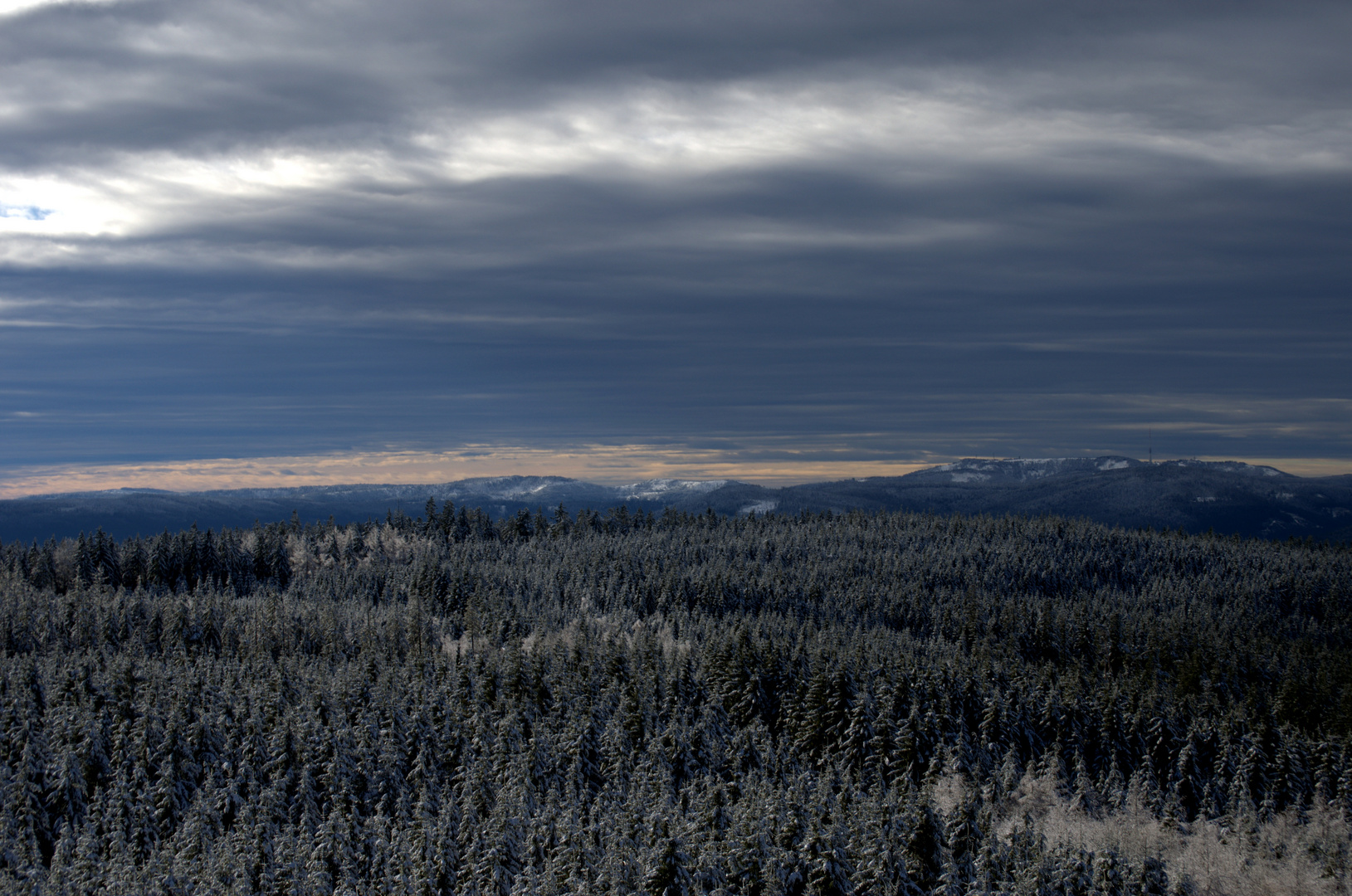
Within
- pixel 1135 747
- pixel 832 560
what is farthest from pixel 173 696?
pixel 832 560

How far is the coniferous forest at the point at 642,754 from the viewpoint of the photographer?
157 ft

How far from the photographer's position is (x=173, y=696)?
81188mm

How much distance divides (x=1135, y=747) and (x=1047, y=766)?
1011 centimetres

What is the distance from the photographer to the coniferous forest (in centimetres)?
4775

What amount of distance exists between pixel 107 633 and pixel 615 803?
90.2m

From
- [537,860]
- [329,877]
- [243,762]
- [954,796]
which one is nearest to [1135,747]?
[954,796]

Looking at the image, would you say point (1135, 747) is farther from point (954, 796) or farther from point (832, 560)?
point (832, 560)

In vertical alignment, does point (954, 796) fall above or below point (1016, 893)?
below

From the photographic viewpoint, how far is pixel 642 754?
7469 centimetres

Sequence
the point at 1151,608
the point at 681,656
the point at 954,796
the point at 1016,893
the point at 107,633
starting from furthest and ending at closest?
the point at 1151,608 → the point at 107,633 → the point at 681,656 → the point at 954,796 → the point at 1016,893

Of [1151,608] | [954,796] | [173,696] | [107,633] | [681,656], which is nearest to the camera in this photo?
[954,796]

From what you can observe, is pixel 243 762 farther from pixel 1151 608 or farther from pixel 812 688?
pixel 1151 608

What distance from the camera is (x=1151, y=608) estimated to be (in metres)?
166

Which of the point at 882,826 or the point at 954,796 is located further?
the point at 954,796
